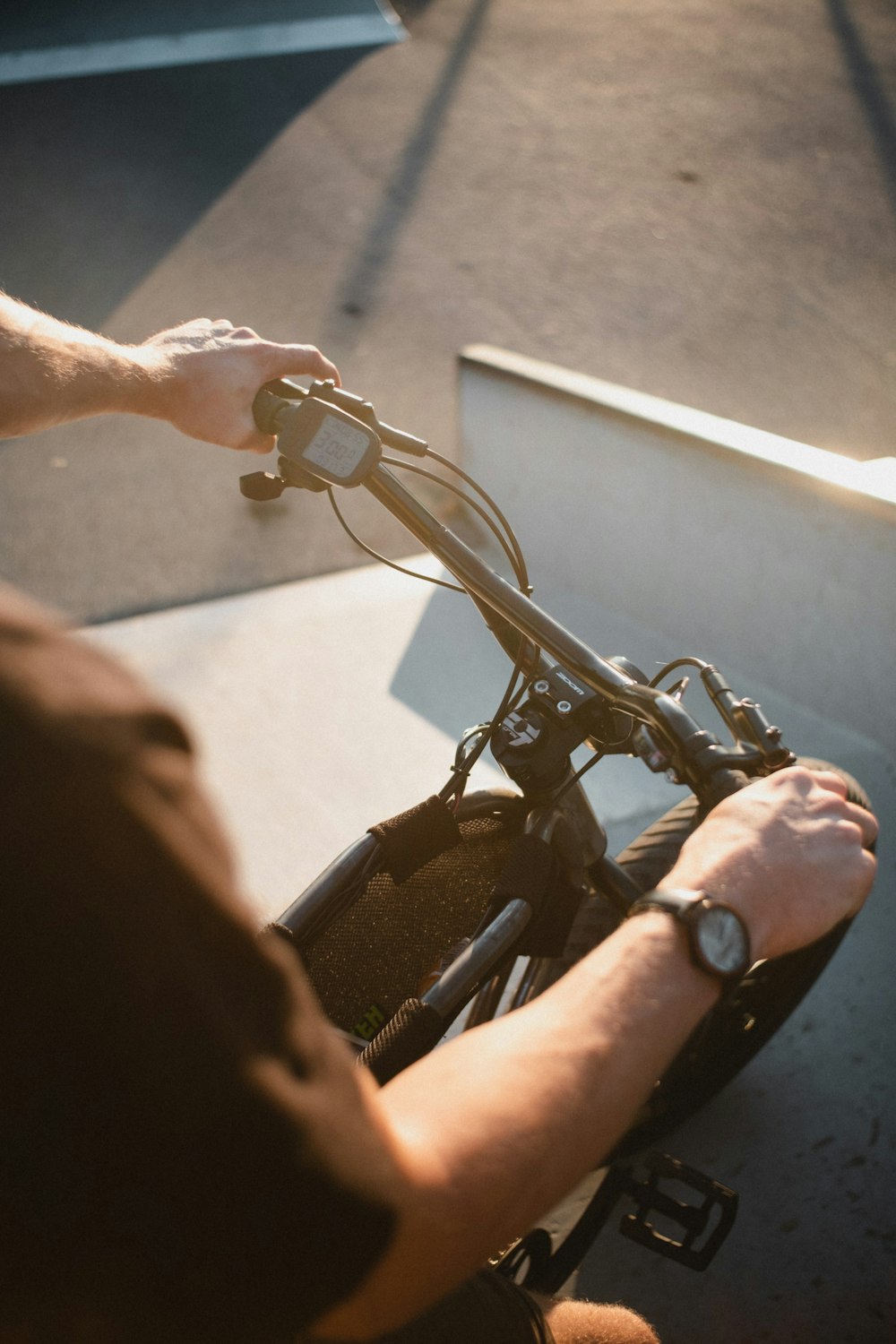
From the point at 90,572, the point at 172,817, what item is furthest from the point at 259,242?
the point at 172,817

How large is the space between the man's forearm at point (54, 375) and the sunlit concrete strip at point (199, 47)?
10088mm

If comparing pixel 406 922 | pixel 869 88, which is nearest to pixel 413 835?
pixel 406 922

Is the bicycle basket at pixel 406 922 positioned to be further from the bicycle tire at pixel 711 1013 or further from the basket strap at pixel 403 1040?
the bicycle tire at pixel 711 1013

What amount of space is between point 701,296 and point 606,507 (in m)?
3.16

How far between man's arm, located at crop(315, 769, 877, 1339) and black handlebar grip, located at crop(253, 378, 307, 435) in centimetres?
87

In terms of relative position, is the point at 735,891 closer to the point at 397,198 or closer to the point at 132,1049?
the point at 132,1049

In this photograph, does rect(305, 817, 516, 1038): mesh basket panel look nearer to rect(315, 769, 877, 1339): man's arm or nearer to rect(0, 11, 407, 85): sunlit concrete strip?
rect(315, 769, 877, 1339): man's arm

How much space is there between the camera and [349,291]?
246 inches

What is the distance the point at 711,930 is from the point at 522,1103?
292mm

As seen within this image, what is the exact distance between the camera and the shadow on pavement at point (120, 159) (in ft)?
21.4

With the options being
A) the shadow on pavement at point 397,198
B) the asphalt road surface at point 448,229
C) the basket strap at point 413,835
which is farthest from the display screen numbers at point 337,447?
the shadow on pavement at point 397,198

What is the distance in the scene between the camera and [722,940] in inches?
41.2

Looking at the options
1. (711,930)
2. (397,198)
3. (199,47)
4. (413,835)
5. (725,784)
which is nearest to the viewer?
(711,930)

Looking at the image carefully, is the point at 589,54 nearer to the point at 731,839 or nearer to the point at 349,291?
the point at 349,291
